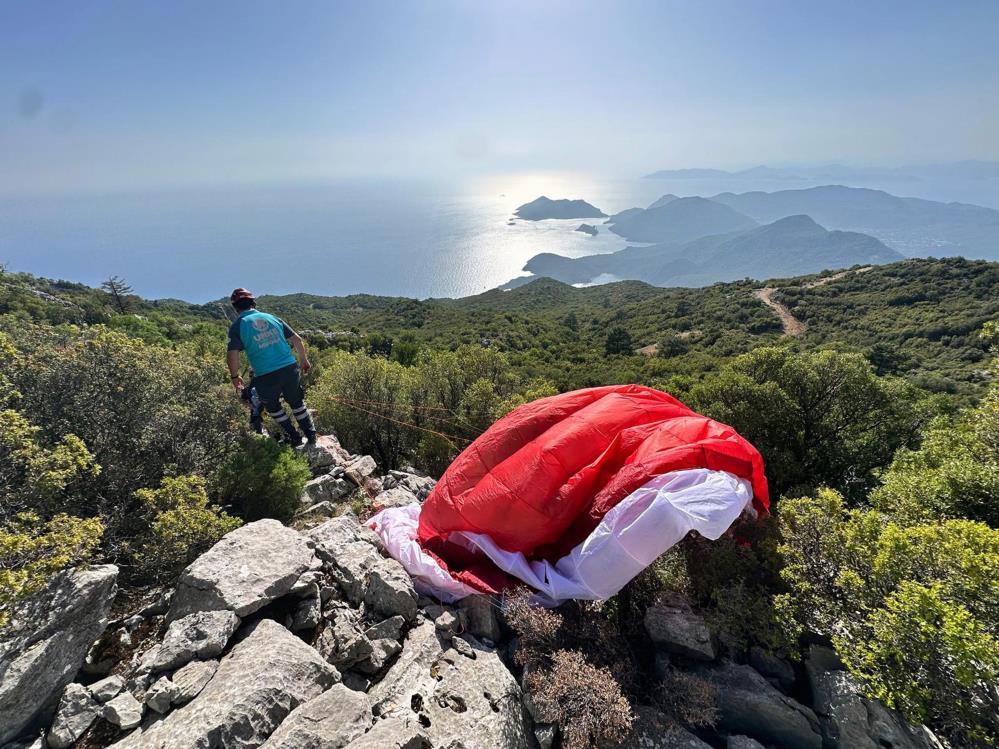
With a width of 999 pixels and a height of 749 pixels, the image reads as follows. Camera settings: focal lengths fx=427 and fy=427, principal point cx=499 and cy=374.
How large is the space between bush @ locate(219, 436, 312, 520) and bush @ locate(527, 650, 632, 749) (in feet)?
16.5

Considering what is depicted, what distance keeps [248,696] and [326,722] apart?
0.68 metres

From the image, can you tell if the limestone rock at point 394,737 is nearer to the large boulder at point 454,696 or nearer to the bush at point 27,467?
the large boulder at point 454,696

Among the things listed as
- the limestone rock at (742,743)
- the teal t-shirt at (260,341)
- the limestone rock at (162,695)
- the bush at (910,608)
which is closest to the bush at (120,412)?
the teal t-shirt at (260,341)

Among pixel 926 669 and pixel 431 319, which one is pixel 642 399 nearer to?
pixel 926 669

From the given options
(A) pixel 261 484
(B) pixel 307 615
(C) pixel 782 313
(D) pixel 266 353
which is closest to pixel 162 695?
(B) pixel 307 615

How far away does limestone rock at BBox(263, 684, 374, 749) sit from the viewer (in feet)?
11.1

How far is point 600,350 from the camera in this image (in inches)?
2211

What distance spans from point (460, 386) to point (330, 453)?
5559mm

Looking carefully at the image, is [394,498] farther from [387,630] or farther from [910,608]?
[910,608]

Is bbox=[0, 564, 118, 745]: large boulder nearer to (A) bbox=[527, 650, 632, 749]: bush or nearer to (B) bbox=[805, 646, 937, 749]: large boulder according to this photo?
(A) bbox=[527, 650, 632, 749]: bush

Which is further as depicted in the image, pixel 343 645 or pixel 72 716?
pixel 343 645

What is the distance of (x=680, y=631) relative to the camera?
16.1ft

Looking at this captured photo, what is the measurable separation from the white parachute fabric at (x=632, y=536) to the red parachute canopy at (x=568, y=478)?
0.21 meters

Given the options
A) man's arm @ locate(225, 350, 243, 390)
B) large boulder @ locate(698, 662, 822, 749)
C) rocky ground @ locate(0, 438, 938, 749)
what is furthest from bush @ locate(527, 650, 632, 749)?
man's arm @ locate(225, 350, 243, 390)
